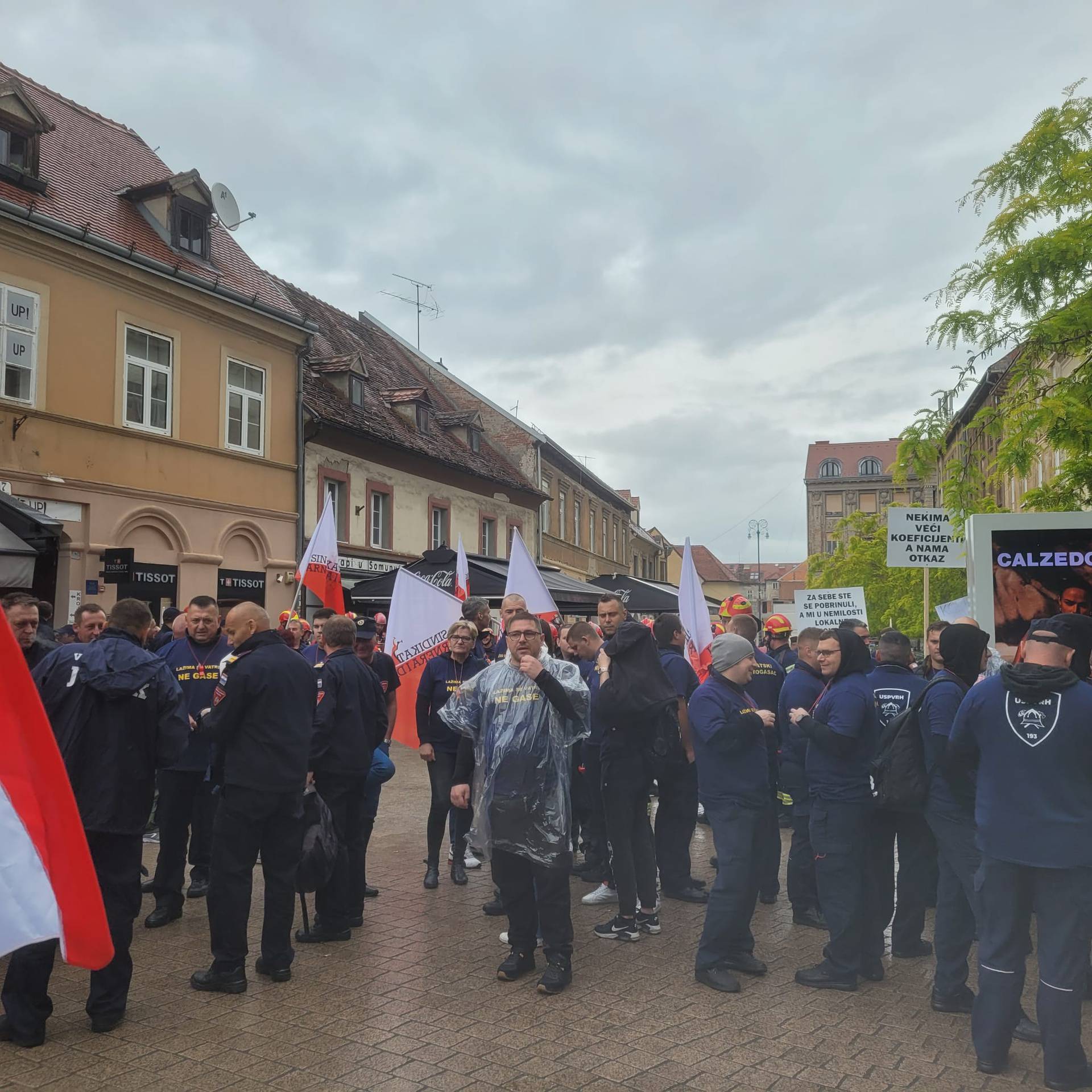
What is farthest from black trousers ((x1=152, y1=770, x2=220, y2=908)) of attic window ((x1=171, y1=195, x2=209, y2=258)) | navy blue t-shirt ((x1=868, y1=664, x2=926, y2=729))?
attic window ((x1=171, y1=195, x2=209, y2=258))

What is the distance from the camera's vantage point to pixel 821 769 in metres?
5.57

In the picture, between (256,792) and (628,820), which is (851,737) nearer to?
(628,820)

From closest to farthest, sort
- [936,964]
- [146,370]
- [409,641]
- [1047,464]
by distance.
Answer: [936,964] → [409,641] → [146,370] → [1047,464]

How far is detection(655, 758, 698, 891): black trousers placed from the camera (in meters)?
7.11

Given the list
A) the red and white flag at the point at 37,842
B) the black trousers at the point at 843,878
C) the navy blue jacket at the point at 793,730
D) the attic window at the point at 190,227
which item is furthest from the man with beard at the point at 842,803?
the attic window at the point at 190,227

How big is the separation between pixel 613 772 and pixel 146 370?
14.8 meters

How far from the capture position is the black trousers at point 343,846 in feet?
20.7

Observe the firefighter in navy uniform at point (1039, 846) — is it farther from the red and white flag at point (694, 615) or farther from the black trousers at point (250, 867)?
the red and white flag at point (694, 615)

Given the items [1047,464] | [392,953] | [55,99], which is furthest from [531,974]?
[1047,464]

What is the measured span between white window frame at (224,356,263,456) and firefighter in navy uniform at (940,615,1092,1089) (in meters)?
17.6

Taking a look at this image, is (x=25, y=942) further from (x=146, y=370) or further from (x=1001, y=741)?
(x=146, y=370)

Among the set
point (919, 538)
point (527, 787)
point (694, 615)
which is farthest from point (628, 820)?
point (919, 538)

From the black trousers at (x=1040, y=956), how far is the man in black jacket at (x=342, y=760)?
359 cm

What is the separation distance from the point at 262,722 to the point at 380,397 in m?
23.5
